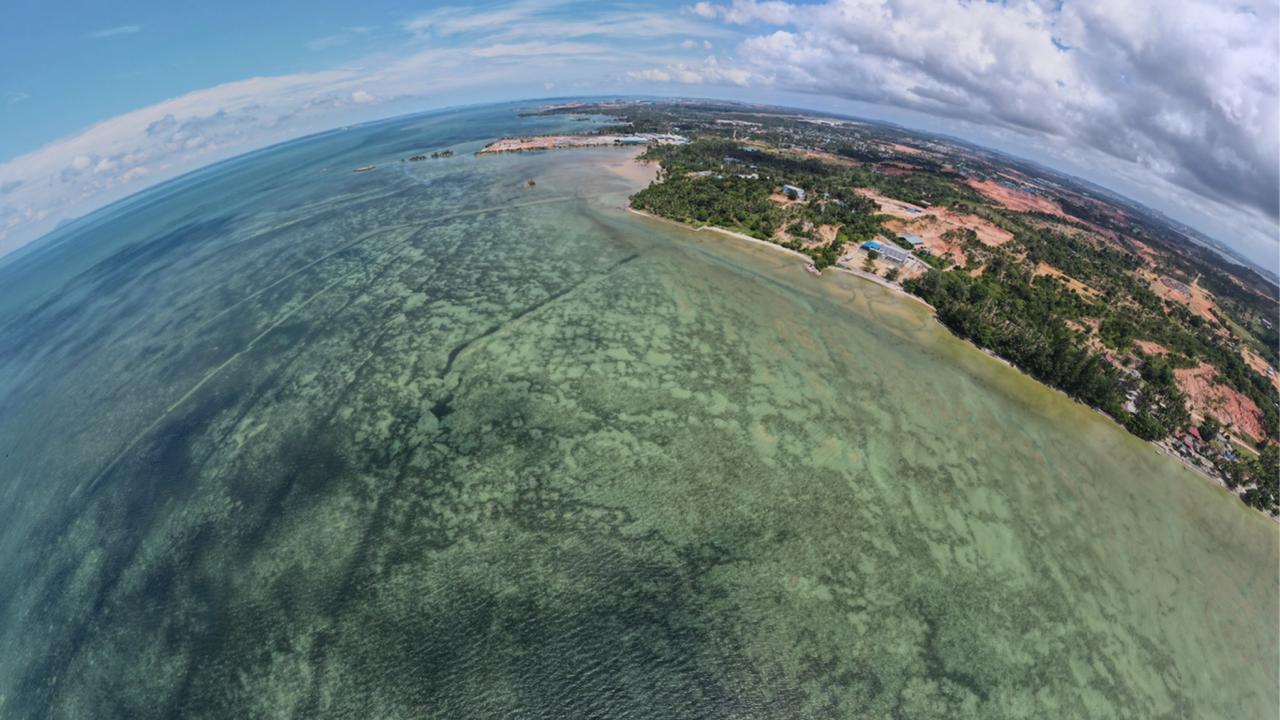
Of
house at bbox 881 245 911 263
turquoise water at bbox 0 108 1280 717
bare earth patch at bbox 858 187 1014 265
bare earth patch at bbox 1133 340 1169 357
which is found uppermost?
bare earth patch at bbox 858 187 1014 265

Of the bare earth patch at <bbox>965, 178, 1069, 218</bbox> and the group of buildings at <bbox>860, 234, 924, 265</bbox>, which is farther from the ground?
the bare earth patch at <bbox>965, 178, 1069, 218</bbox>

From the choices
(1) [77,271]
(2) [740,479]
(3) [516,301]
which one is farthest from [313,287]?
(1) [77,271]

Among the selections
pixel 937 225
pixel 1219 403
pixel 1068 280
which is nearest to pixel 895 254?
pixel 1068 280

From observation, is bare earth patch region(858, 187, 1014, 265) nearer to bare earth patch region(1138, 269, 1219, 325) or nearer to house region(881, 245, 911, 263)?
house region(881, 245, 911, 263)

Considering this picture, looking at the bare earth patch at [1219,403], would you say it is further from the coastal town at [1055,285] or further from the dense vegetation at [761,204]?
the dense vegetation at [761,204]

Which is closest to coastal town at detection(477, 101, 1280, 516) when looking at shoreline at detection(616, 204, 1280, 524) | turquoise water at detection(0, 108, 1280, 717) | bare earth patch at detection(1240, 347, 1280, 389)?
shoreline at detection(616, 204, 1280, 524)

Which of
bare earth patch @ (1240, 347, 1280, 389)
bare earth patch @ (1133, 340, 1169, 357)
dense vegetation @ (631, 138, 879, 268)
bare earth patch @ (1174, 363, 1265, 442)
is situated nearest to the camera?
bare earth patch @ (1174, 363, 1265, 442)

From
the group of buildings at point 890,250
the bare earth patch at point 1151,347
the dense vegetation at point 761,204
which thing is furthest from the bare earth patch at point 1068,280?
the dense vegetation at point 761,204
